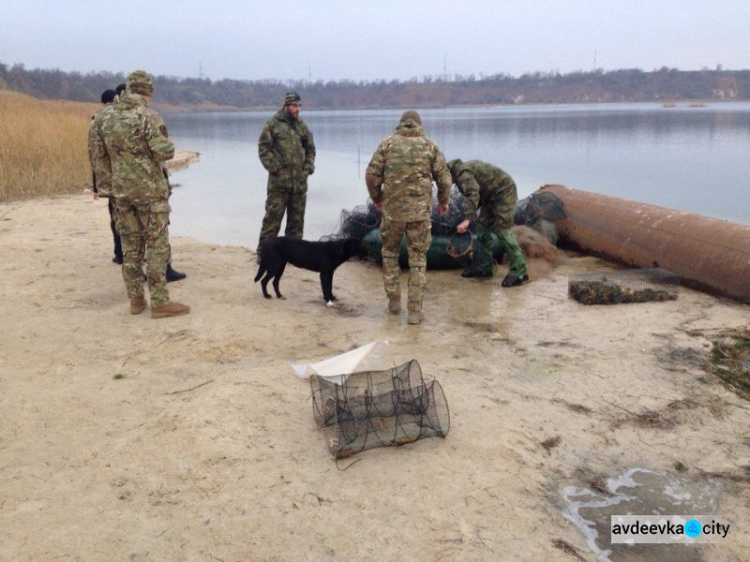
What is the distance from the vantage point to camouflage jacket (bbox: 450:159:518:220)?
645cm

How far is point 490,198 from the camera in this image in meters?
6.93

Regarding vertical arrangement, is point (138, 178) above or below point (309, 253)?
above

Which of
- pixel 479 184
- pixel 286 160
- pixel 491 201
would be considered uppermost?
pixel 286 160

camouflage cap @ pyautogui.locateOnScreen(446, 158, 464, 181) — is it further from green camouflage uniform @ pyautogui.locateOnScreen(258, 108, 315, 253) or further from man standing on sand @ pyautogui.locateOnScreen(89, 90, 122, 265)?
man standing on sand @ pyautogui.locateOnScreen(89, 90, 122, 265)

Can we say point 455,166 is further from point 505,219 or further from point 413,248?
point 413,248

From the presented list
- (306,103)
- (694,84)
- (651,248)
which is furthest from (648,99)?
(651,248)

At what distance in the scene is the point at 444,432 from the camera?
3.59 metres

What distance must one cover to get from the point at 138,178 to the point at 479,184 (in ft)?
11.7

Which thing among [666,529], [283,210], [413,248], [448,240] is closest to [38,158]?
[283,210]

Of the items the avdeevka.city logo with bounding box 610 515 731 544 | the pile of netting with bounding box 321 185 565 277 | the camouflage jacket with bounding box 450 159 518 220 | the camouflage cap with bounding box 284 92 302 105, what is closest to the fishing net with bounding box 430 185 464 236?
the pile of netting with bounding box 321 185 565 277

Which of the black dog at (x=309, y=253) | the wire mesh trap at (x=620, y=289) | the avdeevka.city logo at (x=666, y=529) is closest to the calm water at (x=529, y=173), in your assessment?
the black dog at (x=309, y=253)

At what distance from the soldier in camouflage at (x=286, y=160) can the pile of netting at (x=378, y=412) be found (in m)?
3.52

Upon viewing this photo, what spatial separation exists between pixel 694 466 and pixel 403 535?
5.80ft

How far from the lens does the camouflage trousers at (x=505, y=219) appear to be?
6.89 metres
